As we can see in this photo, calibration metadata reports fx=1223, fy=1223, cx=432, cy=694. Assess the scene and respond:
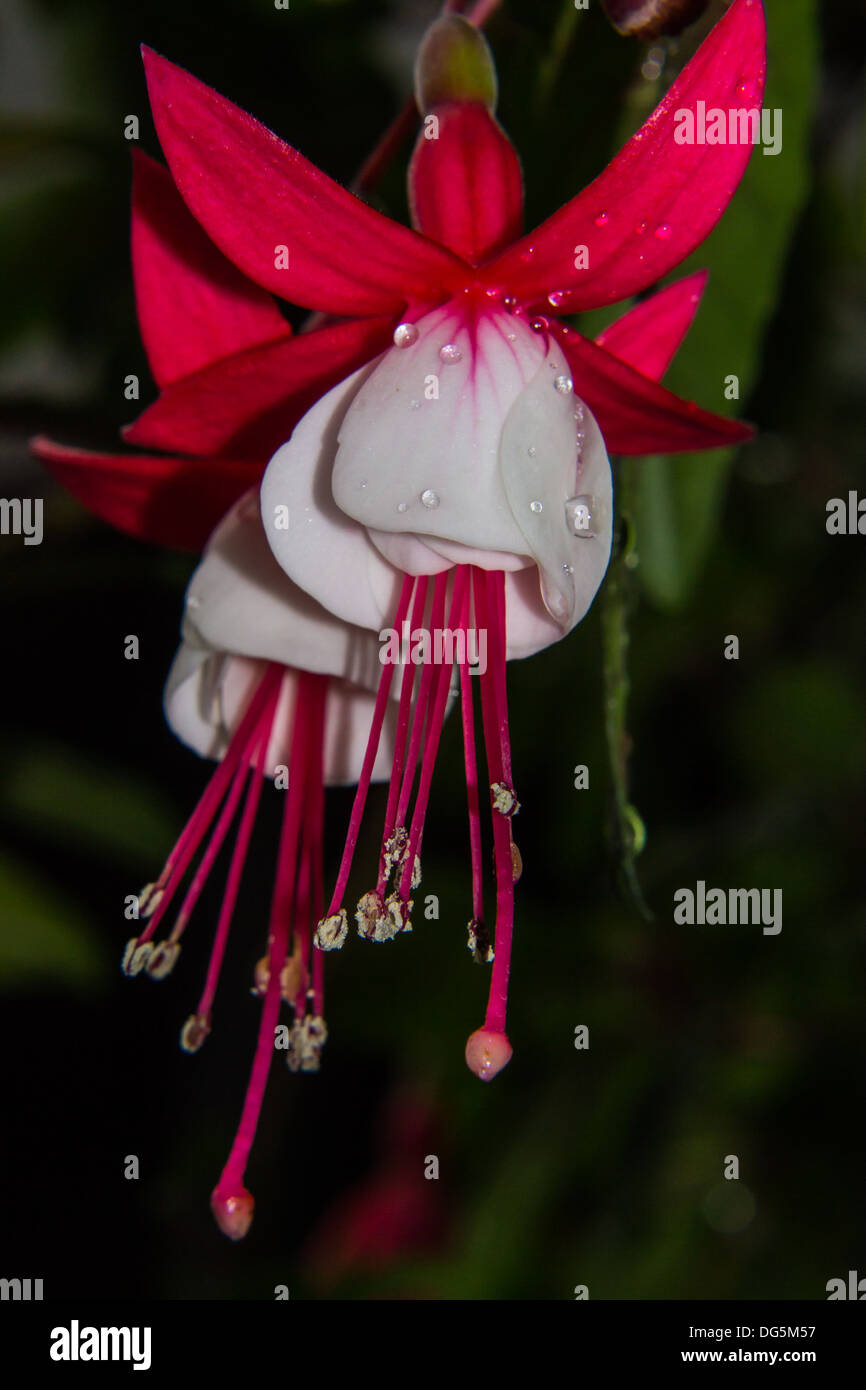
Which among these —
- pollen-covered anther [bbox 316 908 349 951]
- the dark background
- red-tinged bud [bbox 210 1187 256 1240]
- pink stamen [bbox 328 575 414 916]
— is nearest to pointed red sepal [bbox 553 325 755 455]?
pink stamen [bbox 328 575 414 916]

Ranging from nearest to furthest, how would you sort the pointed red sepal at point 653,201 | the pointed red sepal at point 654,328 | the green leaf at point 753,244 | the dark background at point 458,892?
the pointed red sepal at point 653,201 → the pointed red sepal at point 654,328 → the green leaf at point 753,244 → the dark background at point 458,892

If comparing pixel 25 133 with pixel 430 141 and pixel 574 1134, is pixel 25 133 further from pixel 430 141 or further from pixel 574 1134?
pixel 574 1134

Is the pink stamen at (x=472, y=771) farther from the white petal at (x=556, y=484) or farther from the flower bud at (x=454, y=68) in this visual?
the flower bud at (x=454, y=68)

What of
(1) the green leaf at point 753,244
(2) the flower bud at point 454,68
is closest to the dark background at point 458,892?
(1) the green leaf at point 753,244

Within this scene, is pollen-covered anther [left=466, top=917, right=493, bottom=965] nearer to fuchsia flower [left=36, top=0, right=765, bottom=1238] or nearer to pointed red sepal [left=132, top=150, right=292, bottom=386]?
fuchsia flower [left=36, top=0, right=765, bottom=1238]

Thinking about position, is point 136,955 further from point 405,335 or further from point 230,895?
point 405,335

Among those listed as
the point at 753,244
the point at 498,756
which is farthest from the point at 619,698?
the point at 753,244
